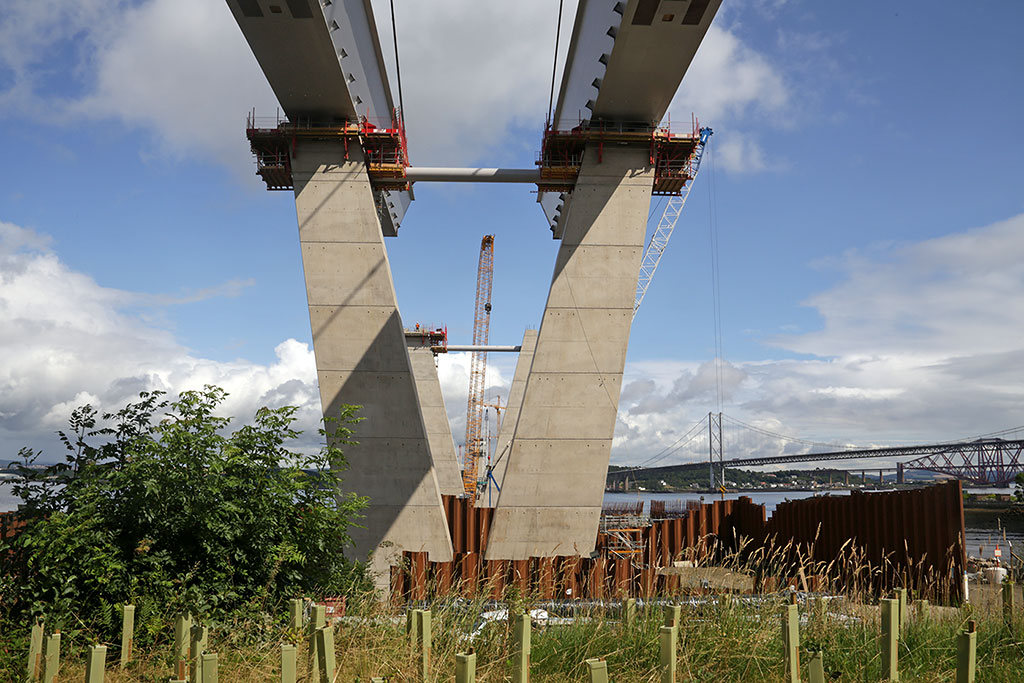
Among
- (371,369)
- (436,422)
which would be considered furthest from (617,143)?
(436,422)

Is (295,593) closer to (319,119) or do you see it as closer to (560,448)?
(560,448)

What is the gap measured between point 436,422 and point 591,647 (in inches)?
1224

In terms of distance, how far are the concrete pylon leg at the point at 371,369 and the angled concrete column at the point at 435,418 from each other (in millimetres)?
14821

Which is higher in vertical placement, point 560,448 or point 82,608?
point 560,448

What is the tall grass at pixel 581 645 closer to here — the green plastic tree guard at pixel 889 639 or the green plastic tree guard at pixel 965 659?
the green plastic tree guard at pixel 889 639

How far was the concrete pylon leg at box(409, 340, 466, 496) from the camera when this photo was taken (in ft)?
116

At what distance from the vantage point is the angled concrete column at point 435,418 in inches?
1391

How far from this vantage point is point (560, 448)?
19.3m

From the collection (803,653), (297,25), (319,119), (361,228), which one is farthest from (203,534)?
(319,119)

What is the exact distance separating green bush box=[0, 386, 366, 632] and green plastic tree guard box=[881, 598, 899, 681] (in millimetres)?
4912

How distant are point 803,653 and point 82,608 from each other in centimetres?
614

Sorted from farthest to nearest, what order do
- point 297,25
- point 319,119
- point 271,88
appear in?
point 319,119
point 271,88
point 297,25

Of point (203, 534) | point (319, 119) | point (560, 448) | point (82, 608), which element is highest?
point (319, 119)

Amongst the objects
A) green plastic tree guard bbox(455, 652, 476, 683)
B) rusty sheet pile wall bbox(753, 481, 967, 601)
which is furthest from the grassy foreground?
rusty sheet pile wall bbox(753, 481, 967, 601)
